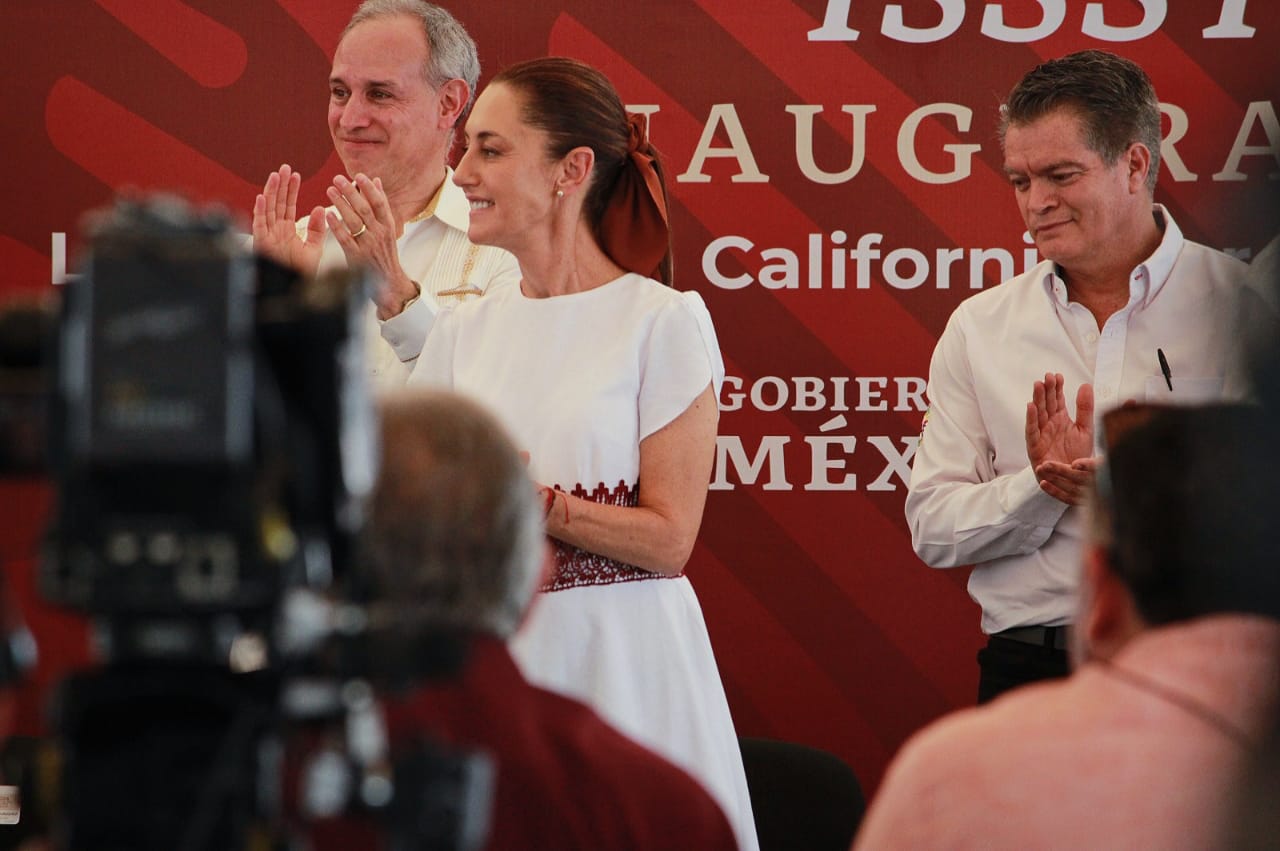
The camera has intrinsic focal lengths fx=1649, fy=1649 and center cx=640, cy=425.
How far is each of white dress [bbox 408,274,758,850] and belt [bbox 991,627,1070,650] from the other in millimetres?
594

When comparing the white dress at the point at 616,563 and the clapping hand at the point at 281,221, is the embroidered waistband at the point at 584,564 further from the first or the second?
the clapping hand at the point at 281,221

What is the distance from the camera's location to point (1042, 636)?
3.03 meters

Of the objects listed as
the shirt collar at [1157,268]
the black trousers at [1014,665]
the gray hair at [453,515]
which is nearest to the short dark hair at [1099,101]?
the shirt collar at [1157,268]

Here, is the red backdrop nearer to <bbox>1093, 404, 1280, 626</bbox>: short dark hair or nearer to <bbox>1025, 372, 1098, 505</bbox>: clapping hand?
<bbox>1025, 372, 1098, 505</bbox>: clapping hand

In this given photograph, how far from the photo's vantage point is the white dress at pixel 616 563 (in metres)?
2.79

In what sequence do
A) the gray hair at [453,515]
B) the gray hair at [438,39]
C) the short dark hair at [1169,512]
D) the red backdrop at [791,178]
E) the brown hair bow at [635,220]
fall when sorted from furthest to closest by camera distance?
the red backdrop at [791,178] → the gray hair at [438,39] → the brown hair bow at [635,220] → the gray hair at [453,515] → the short dark hair at [1169,512]

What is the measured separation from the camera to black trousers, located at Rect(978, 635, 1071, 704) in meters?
3.01

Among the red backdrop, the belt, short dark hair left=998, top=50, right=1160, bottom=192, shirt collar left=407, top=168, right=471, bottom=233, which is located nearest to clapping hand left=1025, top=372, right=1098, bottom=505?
the belt

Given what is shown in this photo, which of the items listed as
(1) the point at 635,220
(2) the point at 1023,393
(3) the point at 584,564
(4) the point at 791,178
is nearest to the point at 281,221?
(1) the point at 635,220

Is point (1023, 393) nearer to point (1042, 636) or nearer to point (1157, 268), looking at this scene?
point (1157, 268)

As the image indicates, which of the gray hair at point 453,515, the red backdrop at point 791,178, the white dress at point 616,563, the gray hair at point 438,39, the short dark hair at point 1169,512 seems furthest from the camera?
the red backdrop at point 791,178

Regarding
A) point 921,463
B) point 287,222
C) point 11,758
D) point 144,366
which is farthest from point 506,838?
point 287,222

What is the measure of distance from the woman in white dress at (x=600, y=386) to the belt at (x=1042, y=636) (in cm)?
60

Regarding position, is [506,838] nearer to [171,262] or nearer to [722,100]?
[171,262]
